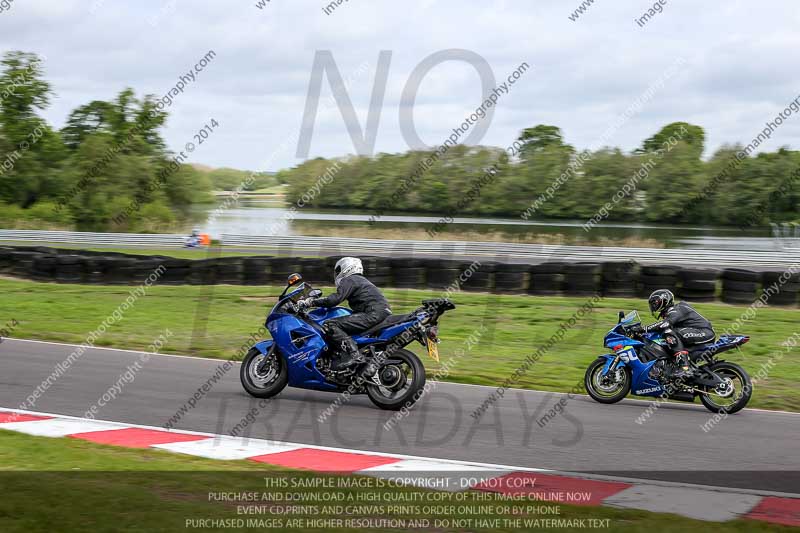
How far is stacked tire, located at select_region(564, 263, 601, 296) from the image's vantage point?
18906 millimetres

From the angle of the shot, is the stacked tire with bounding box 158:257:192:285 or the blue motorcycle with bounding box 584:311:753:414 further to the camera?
the stacked tire with bounding box 158:257:192:285

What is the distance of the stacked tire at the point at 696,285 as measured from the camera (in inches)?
727

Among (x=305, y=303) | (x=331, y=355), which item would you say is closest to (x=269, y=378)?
(x=331, y=355)

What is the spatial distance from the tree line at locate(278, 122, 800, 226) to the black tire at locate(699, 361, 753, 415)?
2450 cm

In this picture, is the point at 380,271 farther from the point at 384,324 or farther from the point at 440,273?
the point at 384,324

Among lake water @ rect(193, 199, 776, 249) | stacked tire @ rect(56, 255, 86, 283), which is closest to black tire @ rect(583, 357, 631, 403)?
stacked tire @ rect(56, 255, 86, 283)

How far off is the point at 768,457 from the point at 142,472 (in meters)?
5.43

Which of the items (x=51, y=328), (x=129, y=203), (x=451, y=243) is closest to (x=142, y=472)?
(x=51, y=328)

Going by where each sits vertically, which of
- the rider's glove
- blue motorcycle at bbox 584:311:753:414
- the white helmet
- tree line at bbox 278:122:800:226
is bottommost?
blue motorcycle at bbox 584:311:753:414

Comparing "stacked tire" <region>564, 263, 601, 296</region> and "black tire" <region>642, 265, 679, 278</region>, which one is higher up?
"black tire" <region>642, 265, 679, 278</region>

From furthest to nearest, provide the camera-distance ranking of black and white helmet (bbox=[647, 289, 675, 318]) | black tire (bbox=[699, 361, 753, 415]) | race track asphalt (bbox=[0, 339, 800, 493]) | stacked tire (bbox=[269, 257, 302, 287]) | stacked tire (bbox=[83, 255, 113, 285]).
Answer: stacked tire (bbox=[83, 255, 113, 285]) → stacked tire (bbox=[269, 257, 302, 287]) → black and white helmet (bbox=[647, 289, 675, 318]) → black tire (bbox=[699, 361, 753, 415]) → race track asphalt (bbox=[0, 339, 800, 493])

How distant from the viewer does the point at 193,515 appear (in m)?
4.86

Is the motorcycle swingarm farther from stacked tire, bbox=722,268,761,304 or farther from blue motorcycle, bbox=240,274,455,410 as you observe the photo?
stacked tire, bbox=722,268,761,304

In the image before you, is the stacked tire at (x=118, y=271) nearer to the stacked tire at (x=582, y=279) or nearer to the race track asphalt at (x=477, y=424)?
the race track asphalt at (x=477, y=424)
